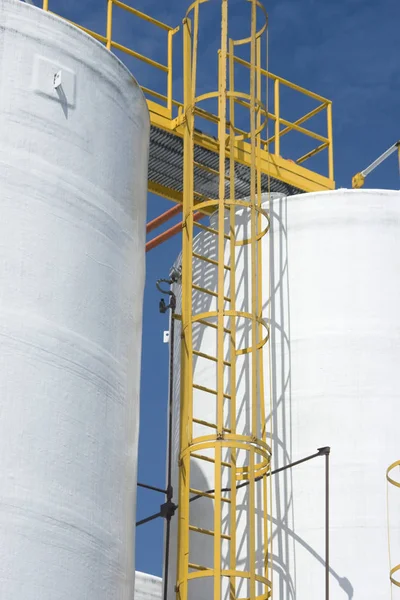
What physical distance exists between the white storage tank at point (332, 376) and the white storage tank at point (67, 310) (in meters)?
3.43

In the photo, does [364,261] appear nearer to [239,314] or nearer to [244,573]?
[239,314]

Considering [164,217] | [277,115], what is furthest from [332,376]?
[164,217]

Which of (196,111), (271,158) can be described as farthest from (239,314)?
(271,158)

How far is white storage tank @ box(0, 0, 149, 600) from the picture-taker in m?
12.2

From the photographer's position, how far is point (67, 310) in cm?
1327

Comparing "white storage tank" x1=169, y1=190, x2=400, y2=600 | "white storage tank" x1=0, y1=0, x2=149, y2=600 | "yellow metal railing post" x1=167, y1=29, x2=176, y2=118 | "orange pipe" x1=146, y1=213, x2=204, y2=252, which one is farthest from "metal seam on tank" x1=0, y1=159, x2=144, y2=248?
"orange pipe" x1=146, y1=213, x2=204, y2=252

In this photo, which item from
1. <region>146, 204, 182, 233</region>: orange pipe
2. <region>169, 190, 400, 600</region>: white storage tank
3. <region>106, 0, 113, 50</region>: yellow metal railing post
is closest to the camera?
<region>169, 190, 400, 600</region>: white storage tank

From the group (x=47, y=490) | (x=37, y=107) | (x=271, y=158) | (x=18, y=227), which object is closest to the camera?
(x=47, y=490)

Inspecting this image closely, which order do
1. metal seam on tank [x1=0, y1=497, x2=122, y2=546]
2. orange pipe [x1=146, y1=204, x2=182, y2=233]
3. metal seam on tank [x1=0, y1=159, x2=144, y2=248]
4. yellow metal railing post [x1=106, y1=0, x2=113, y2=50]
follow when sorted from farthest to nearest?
1. orange pipe [x1=146, y1=204, x2=182, y2=233]
2. yellow metal railing post [x1=106, y1=0, x2=113, y2=50]
3. metal seam on tank [x1=0, y1=159, x2=144, y2=248]
4. metal seam on tank [x1=0, y1=497, x2=122, y2=546]

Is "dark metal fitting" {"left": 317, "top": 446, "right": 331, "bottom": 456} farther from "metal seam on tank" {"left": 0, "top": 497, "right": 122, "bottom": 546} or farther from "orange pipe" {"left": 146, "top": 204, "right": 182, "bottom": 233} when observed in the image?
"orange pipe" {"left": 146, "top": 204, "right": 182, "bottom": 233}

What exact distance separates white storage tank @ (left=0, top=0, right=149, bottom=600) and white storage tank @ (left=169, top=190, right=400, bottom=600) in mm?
3433

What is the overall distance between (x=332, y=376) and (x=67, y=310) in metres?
5.48

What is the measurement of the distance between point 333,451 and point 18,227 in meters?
6.16

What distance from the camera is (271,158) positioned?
66.7 ft
